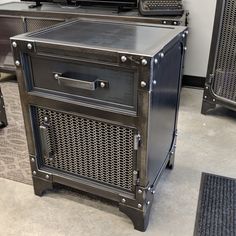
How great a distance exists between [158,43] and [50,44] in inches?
15.8

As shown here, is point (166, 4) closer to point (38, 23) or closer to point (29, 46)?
point (38, 23)

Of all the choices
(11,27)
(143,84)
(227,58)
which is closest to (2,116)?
(11,27)

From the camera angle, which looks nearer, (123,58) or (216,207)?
(123,58)

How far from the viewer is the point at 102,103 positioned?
115 cm

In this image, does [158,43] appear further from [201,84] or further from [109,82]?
[201,84]

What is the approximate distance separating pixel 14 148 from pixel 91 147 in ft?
2.56

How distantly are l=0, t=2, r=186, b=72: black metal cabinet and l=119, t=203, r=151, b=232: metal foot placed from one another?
1.29m

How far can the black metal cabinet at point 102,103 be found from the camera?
42.4 inches

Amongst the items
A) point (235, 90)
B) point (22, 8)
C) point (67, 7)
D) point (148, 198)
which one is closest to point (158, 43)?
point (148, 198)

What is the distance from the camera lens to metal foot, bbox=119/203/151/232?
126cm

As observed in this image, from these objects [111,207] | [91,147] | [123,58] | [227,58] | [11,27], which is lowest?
[111,207]

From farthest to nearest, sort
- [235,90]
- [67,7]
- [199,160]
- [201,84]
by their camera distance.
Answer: [201,84], [67,7], [235,90], [199,160]

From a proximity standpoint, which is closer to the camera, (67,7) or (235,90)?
(235,90)

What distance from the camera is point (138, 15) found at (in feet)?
7.15
